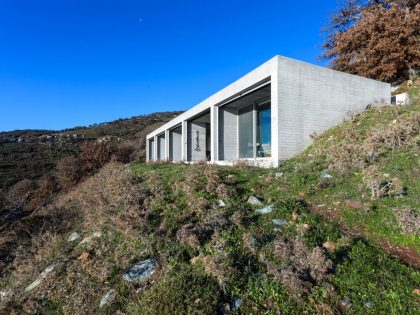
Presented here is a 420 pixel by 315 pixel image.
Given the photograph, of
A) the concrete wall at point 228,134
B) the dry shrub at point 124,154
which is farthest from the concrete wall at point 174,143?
the concrete wall at point 228,134

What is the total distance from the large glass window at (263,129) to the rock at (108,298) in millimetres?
8463

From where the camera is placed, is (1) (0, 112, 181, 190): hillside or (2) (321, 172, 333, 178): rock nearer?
(2) (321, 172, 333, 178): rock

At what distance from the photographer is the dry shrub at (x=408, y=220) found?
3809 mm

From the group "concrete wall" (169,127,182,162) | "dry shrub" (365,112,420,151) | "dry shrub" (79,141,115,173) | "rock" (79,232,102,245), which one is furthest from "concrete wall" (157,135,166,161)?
"rock" (79,232,102,245)

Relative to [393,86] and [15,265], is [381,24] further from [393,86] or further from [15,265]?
[15,265]

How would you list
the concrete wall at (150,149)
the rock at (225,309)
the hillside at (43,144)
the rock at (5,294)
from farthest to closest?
the hillside at (43,144)
the concrete wall at (150,149)
the rock at (5,294)
the rock at (225,309)

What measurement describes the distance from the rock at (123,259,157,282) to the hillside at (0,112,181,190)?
75.4 feet

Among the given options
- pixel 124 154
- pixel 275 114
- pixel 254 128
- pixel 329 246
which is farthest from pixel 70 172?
pixel 329 246

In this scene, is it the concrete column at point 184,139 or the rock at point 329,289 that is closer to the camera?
the rock at point 329,289

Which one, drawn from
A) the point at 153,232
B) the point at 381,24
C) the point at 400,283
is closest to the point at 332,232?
the point at 400,283

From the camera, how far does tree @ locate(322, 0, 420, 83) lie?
13773 millimetres

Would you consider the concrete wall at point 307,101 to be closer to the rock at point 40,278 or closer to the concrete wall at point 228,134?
the concrete wall at point 228,134

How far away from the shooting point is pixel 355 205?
4672 millimetres

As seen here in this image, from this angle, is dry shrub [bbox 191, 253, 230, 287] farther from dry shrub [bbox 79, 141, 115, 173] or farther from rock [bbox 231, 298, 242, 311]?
dry shrub [bbox 79, 141, 115, 173]
